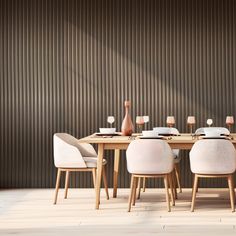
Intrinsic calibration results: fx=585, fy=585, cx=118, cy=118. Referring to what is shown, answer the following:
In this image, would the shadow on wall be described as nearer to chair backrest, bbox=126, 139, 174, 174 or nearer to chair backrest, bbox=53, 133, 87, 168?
chair backrest, bbox=53, 133, 87, 168

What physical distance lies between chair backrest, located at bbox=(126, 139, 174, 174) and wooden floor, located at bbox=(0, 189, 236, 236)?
409mm

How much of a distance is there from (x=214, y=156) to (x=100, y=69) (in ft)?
7.89

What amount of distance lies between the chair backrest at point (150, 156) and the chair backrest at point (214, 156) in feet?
0.85

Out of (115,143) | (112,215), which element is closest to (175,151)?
(115,143)

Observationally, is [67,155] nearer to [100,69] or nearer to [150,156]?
[150,156]

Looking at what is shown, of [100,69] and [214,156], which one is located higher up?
[100,69]

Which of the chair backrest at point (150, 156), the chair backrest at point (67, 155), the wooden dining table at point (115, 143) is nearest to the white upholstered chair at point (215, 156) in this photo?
the wooden dining table at point (115, 143)

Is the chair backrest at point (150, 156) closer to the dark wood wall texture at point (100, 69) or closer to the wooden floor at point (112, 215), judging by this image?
the wooden floor at point (112, 215)

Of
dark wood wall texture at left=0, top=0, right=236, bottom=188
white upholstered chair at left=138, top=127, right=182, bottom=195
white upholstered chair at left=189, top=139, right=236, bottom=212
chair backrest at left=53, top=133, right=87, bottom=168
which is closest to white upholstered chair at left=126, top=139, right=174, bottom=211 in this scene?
white upholstered chair at left=189, top=139, right=236, bottom=212

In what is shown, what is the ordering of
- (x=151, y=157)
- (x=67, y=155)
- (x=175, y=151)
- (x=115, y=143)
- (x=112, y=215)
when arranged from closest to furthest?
(x=112, y=215), (x=151, y=157), (x=115, y=143), (x=67, y=155), (x=175, y=151)

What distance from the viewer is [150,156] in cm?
550

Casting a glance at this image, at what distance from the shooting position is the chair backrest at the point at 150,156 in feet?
18.0

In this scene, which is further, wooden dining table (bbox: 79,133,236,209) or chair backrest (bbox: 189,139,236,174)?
wooden dining table (bbox: 79,133,236,209)

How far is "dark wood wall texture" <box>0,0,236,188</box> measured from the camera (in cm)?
728
